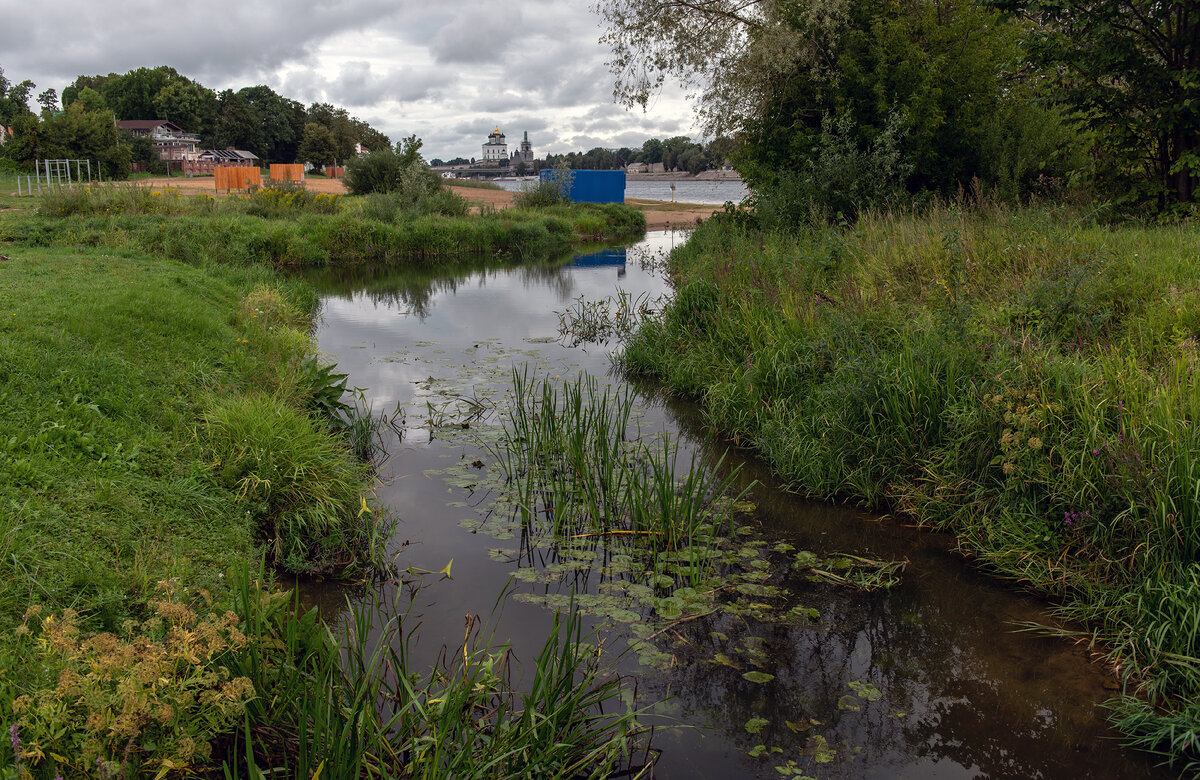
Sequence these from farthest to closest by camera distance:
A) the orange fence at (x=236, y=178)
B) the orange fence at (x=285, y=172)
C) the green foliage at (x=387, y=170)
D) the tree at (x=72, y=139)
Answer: the orange fence at (x=285, y=172)
the tree at (x=72, y=139)
the orange fence at (x=236, y=178)
the green foliage at (x=387, y=170)

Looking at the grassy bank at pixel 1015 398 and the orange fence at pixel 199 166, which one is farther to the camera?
the orange fence at pixel 199 166

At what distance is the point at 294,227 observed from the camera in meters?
20.2

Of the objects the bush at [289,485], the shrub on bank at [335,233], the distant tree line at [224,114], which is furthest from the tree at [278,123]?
the bush at [289,485]

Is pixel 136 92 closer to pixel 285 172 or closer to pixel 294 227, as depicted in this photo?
pixel 285 172

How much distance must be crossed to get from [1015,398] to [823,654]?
2385mm

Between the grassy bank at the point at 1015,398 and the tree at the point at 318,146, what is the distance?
73.5m

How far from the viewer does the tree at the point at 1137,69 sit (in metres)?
9.66

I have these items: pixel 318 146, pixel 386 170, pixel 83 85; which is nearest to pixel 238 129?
pixel 318 146

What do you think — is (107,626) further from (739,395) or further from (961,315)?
(961,315)

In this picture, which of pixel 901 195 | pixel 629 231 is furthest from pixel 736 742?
pixel 629 231

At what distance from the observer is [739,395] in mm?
7754

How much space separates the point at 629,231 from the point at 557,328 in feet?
74.4

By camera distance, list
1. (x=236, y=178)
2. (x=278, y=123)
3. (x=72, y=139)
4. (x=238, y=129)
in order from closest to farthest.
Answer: (x=236, y=178) < (x=72, y=139) < (x=238, y=129) < (x=278, y=123)

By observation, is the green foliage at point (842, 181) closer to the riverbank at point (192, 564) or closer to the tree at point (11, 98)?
the riverbank at point (192, 564)
